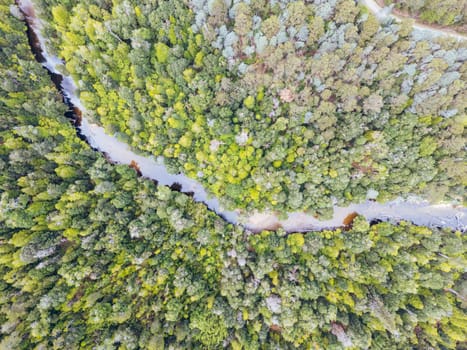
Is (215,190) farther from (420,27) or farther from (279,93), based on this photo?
(420,27)

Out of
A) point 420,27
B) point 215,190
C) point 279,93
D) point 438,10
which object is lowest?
point 215,190

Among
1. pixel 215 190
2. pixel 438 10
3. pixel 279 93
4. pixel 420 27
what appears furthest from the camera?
pixel 215 190

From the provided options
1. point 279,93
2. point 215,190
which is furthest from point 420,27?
point 215,190

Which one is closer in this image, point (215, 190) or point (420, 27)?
point (420, 27)

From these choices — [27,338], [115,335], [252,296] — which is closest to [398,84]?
[252,296]

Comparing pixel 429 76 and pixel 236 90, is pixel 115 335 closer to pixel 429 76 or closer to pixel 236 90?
pixel 236 90

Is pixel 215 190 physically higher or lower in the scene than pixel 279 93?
lower
